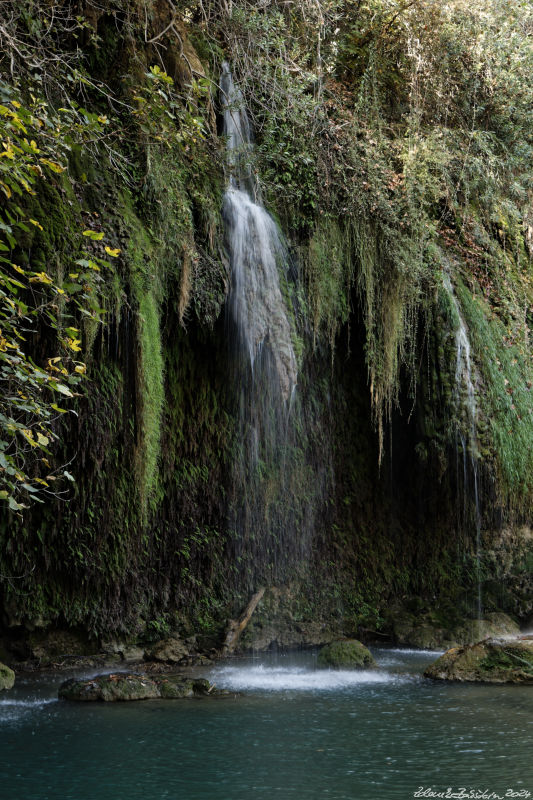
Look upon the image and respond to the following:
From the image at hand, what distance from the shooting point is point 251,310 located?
808 centimetres

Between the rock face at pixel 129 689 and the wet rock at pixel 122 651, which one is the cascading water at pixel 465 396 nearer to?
the rock face at pixel 129 689

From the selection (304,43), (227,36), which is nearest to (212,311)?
(227,36)

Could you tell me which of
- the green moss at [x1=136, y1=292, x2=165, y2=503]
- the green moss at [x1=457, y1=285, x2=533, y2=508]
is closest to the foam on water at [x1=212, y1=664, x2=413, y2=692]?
the green moss at [x1=136, y1=292, x2=165, y2=503]

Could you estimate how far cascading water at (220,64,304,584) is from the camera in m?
8.12

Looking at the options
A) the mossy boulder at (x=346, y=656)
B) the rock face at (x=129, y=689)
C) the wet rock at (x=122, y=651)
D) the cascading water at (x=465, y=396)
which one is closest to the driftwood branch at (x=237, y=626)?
the wet rock at (x=122, y=651)

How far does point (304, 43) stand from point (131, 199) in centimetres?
410

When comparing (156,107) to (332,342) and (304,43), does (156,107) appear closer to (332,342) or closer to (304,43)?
(332,342)

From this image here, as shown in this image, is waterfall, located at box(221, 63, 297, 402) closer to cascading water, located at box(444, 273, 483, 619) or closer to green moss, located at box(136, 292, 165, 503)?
green moss, located at box(136, 292, 165, 503)

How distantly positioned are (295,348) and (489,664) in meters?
3.80

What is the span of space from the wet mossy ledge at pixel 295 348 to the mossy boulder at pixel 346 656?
170cm

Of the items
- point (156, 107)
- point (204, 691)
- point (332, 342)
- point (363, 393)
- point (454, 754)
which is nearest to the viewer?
point (454, 754)

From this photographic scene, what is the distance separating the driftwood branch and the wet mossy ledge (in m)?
0.16

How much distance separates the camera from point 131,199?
286 inches

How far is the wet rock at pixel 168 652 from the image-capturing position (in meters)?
8.52
